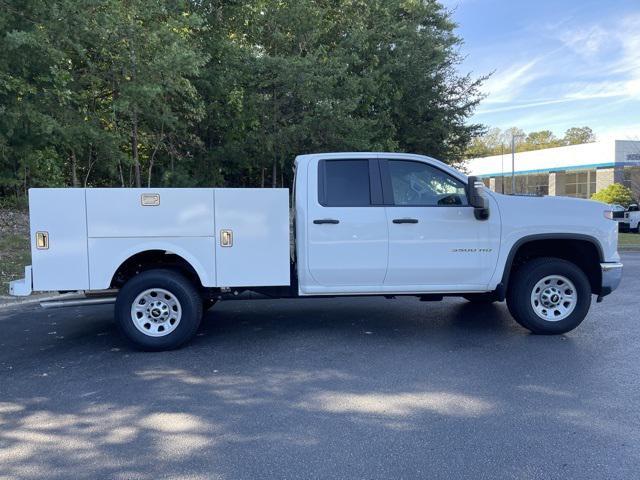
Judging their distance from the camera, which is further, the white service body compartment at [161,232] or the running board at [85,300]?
the running board at [85,300]

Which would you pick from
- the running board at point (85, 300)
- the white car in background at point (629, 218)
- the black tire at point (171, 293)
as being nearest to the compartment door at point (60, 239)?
the running board at point (85, 300)

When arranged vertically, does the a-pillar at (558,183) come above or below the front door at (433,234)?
above

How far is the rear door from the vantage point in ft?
20.0

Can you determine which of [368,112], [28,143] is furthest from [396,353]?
[368,112]

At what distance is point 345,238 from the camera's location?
6.12 meters

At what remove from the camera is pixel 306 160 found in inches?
250

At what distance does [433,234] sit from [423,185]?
1.97ft

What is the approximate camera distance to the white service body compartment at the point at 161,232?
18.6 feet

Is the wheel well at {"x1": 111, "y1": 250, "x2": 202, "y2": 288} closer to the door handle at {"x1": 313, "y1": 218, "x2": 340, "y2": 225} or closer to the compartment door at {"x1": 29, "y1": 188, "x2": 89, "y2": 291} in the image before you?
the compartment door at {"x1": 29, "y1": 188, "x2": 89, "y2": 291}

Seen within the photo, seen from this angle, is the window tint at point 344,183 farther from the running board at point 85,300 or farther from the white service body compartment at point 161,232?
the running board at point 85,300

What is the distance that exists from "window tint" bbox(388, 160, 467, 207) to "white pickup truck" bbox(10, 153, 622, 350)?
0.04ft

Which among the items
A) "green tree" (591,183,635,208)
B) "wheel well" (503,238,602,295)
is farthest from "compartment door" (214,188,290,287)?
"green tree" (591,183,635,208)

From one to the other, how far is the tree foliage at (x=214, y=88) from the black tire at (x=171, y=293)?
24.2 feet

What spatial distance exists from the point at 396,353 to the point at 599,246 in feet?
9.08
